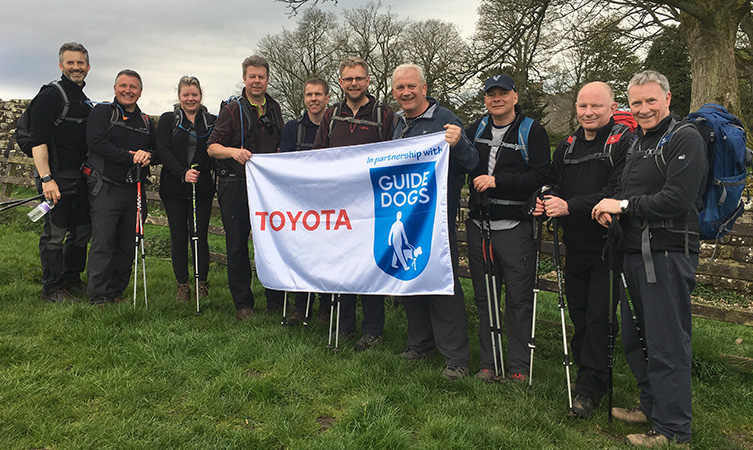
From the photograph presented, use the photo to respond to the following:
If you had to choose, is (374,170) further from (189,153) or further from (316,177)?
(189,153)

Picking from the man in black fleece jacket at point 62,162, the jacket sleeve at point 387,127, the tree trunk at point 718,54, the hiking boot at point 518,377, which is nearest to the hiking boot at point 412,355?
the hiking boot at point 518,377

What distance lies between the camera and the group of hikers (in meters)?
3.66

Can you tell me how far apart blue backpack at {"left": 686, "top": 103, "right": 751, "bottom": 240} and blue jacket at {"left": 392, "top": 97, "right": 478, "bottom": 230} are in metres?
1.79

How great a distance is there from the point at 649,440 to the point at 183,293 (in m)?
5.72

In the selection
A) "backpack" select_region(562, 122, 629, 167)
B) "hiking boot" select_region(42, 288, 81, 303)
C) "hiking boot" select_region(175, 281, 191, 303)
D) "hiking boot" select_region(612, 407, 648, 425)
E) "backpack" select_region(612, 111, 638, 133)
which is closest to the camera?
"hiking boot" select_region(612, 407, 648, 425)

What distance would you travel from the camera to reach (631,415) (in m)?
4.08

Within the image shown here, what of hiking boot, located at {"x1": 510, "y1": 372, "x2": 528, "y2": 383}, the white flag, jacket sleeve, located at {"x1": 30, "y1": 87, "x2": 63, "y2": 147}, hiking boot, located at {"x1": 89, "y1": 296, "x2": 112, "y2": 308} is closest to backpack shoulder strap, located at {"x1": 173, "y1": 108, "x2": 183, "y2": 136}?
jacket sleeve, located at {"x1": 30, "y1": 87, "x2": 63, "y2": 147}

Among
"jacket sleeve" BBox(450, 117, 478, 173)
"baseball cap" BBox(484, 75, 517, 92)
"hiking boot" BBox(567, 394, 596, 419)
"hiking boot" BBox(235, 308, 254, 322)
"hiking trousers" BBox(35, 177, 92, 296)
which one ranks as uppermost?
"baseball cap" BBox(484, 75, 517, 92)

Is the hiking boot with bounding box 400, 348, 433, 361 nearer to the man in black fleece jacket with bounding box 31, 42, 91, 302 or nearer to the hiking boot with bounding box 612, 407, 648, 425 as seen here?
the hiking boot with bounding box 612, 407, 648, 425

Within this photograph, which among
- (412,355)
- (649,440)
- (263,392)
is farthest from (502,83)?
(263,392)

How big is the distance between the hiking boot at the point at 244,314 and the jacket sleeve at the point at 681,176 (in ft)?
15.1

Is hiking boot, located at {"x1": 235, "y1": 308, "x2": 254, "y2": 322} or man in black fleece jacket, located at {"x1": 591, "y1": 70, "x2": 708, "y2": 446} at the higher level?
man in black fleece jacket, located at {"x1": 591, "y1": 70, "x2": 708, "y2": 446}

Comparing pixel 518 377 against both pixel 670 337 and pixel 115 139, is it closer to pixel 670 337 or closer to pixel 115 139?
pixel 670 337

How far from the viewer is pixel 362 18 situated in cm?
4153
